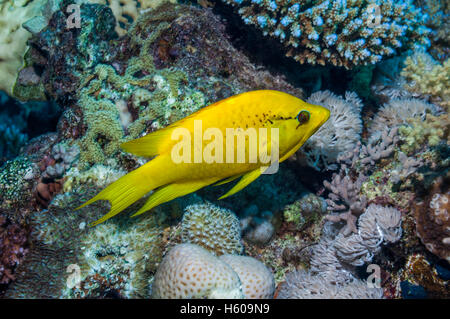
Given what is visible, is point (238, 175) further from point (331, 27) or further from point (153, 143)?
point (331, 27)

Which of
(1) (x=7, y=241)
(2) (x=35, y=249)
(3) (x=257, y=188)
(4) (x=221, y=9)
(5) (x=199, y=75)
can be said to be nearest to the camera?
(2) (x=35, y=249)

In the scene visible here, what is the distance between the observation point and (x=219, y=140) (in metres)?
2.11

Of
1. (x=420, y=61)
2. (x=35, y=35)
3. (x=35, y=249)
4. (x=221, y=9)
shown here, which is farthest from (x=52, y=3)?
(x=420, y=61)

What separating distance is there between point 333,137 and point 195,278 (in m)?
2.40

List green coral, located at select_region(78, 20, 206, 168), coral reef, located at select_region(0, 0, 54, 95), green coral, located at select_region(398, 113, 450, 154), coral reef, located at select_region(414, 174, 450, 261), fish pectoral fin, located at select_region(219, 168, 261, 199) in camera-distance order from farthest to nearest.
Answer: coral reef, located at select_region(0, 0, 54, 95) → green coral, located at select_region(78, 20, 206, 168) → green coral, located at select_region(398, 113, 450, 154) → coral reef, located at select_region(414, 174, 450, 261) → fish pectoral fin, located at select_region(219, 168, 261, 199)

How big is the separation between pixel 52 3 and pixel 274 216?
4977 millimetres

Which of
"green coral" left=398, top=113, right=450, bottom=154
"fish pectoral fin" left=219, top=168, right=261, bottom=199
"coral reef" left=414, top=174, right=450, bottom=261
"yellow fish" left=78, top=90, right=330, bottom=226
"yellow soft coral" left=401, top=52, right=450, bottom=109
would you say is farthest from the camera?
"yellow soft coral" left=401, top=52, right=450, bottom=109

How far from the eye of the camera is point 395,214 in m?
2.72

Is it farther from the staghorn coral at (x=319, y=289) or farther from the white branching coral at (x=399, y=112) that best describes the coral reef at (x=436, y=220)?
the white branching coral at (x=399, y=112)

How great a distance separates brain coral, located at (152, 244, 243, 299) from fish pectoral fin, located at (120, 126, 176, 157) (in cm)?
94

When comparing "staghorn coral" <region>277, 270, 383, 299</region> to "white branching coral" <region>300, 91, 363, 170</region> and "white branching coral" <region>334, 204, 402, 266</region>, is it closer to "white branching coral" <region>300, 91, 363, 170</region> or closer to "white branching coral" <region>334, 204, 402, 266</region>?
"white branching coral" <region>334, 204, 402, 266</region>

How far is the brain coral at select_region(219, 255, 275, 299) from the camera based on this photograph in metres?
2.37

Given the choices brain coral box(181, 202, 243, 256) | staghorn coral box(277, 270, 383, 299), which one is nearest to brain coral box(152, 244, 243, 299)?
brain coral box(181, 202, 243, 256)

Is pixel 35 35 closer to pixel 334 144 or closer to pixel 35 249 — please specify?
pixel 35 249
